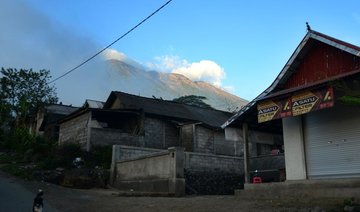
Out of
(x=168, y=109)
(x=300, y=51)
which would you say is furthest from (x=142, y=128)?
(x=300, y=51)

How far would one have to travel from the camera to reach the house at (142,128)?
28703mm

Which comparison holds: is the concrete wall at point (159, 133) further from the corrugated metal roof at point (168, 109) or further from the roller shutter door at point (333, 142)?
the roller shutter door at point (333, 142)

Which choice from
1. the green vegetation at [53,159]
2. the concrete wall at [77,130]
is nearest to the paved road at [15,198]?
the green vegetation at [53,159]

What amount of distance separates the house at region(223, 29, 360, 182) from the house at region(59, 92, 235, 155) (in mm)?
14616

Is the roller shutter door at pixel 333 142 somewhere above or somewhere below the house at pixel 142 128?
below

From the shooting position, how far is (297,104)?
13.4 m

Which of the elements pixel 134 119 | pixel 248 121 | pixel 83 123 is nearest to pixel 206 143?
pixel 134 119

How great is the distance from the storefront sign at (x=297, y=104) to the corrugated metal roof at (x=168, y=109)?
53.7ft

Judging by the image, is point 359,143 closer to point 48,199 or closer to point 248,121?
point 248,121

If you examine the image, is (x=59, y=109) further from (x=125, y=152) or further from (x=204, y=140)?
(x=125, y=152)

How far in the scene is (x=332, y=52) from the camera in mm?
13711

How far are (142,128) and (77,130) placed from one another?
15.7ft

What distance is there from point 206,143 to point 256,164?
667 cm

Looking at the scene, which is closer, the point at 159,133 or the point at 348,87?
the point at 348,87
